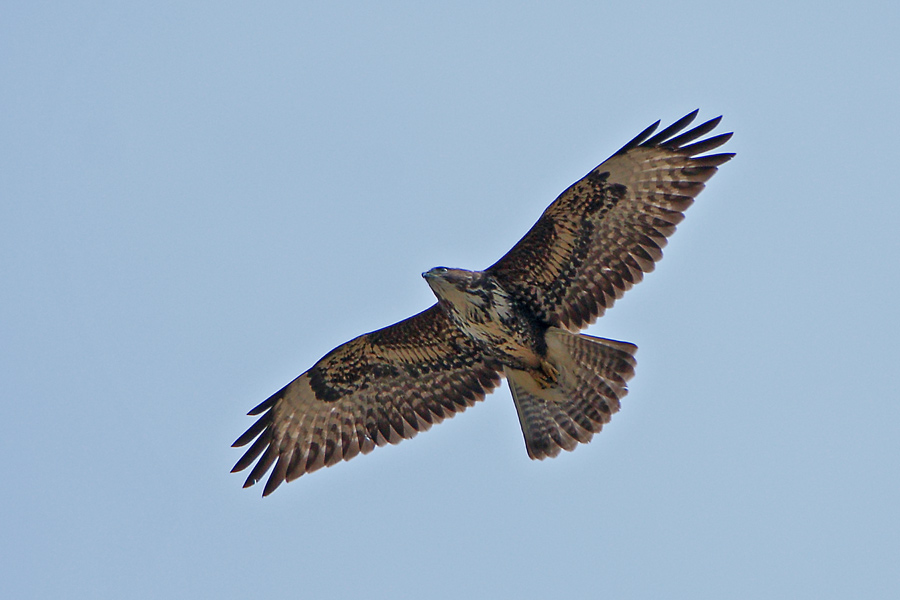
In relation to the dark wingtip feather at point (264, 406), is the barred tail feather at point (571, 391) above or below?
below

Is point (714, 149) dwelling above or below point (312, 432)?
below

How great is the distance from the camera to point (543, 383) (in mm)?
11414

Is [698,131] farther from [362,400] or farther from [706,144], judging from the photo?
[362,400]

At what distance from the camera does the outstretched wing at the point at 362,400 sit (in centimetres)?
1193

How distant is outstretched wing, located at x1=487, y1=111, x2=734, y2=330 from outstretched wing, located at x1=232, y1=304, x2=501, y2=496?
3.55ft

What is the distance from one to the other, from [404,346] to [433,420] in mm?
813

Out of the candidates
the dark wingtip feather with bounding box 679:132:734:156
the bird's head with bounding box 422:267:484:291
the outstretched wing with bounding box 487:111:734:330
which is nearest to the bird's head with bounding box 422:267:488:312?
the bird's head with bounding box 422:267:484:291

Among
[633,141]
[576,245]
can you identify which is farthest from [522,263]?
[633,141]

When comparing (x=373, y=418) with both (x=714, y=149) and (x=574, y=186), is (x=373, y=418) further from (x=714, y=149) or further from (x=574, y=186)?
(x=714, y=149)

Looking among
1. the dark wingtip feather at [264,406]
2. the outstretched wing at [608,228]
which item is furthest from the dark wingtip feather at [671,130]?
the dark wingtip feather at [264,406]

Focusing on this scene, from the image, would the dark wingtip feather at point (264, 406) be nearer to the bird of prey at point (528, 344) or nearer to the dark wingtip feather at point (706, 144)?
the bird of prey at point (528, 344)

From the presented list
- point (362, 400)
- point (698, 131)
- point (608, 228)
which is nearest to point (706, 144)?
point (698, 131)

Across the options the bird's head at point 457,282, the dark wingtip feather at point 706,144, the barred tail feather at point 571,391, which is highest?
the bird's head at point 457,282

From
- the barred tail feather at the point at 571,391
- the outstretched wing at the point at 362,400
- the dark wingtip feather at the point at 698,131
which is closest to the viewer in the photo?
the dark wingtip feather at the point at 698,131
